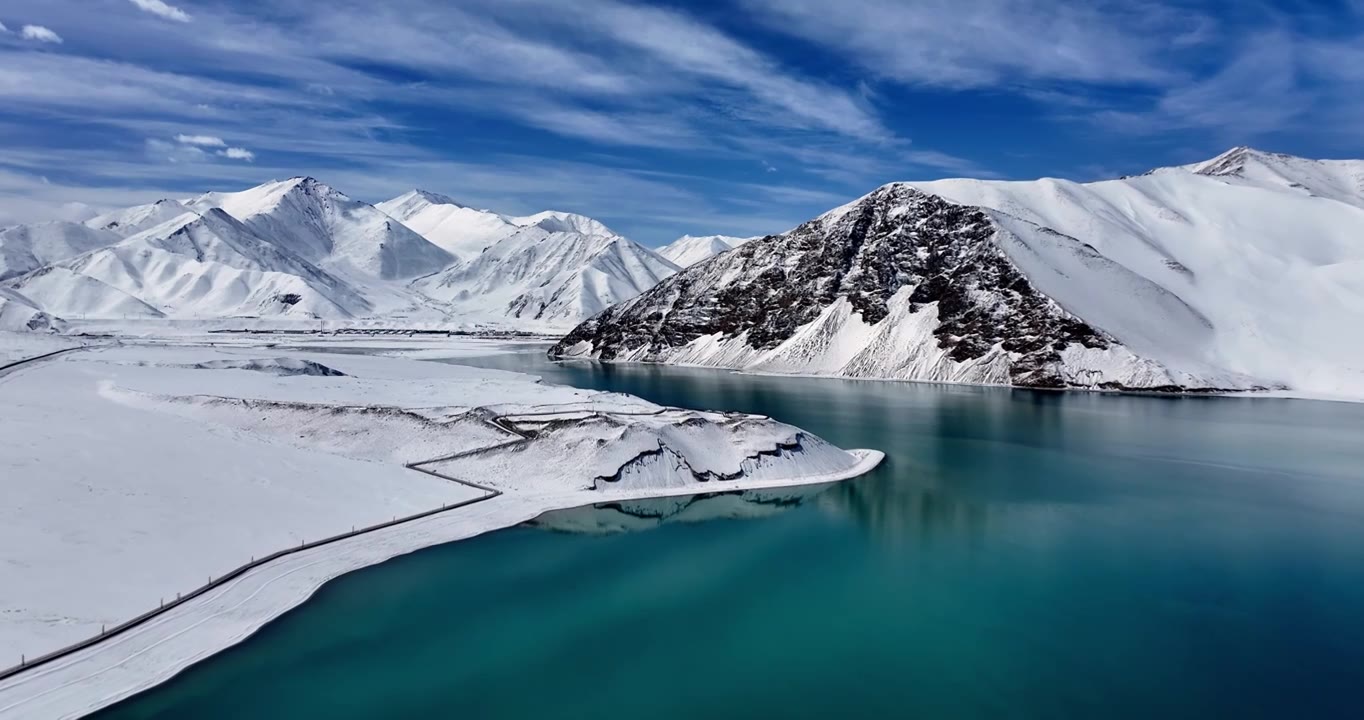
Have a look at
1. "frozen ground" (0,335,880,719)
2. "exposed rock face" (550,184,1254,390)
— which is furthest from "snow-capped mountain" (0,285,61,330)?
"frozen ground" (0,335,880,719)

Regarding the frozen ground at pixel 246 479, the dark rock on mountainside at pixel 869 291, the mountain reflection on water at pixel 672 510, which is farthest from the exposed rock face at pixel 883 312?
the mountain reflection on water at pixel 672 510

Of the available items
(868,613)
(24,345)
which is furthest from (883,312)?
(24,345)

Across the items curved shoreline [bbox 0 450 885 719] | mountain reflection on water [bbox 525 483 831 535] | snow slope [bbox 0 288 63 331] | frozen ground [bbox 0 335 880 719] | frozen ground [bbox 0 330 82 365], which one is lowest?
curved shoreline [bbox 0 450 885 719]

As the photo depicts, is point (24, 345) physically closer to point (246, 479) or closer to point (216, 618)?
point (246, 479)

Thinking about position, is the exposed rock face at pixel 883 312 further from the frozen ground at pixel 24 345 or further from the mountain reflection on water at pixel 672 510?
the frozen ground at pixel 24 345

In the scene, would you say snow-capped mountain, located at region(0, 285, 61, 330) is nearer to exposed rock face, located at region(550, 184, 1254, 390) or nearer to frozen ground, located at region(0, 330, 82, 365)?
frozen ground, located at region(0, 330, 82, 365)
